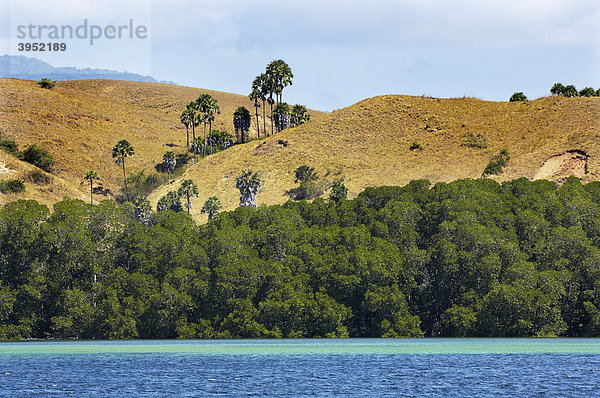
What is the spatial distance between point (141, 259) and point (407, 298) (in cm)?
3283

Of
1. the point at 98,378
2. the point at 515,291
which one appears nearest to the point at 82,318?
the point at 98,378

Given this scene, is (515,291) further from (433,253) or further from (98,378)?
(98,378)

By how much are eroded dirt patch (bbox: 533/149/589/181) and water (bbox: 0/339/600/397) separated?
66253 millimetres

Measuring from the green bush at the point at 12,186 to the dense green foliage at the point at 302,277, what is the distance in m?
63.4

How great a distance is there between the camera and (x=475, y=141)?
16038 centimetres

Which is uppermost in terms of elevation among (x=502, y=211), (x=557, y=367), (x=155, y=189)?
(x=155, y=189)

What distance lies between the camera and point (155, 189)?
17638cm

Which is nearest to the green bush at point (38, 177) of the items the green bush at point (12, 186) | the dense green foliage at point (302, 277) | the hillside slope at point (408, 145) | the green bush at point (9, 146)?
the green bush at point (12, 186)

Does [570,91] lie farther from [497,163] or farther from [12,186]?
[12,186]

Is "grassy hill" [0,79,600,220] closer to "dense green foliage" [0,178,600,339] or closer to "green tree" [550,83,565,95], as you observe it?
"green tree" [550,83,565,95]

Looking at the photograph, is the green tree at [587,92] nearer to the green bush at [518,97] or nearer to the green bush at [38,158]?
the green bush at [518,97]

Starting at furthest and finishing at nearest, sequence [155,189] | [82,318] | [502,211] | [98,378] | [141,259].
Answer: [155,189] → [502,211] → [141,259] → [82,318] → [98,378]

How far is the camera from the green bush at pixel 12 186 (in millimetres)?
153750

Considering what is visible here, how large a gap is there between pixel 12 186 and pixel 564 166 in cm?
11125
